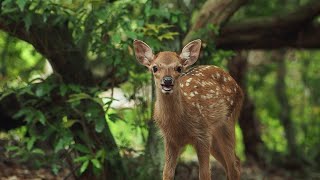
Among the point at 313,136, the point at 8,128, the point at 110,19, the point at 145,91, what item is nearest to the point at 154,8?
the point at 110,19

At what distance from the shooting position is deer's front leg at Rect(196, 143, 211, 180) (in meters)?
7.30

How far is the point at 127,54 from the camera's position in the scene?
8.76m

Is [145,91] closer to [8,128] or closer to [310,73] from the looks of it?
[8,128]

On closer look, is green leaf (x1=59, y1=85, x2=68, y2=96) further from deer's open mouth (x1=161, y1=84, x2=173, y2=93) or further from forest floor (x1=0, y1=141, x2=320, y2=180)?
deer's open mouth (x1=161, y1=84, x2=173, y2=93)

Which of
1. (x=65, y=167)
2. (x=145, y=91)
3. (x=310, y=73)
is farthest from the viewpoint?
(x=310, y=73)

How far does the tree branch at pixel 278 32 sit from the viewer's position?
10.7 meters

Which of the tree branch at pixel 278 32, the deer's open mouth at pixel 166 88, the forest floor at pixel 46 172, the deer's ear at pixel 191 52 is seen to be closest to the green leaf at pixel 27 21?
the deer's ear at pixel 191 52

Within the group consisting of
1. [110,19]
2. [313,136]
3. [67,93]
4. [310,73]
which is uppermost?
[110,19]

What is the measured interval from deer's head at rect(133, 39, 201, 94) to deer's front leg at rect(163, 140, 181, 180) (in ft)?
2.27

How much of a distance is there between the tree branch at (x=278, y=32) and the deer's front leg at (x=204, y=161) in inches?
135

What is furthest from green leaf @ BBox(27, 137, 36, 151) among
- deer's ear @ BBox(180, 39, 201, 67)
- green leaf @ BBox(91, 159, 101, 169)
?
deer's ear @ BBox(180, 39, 201, 67)

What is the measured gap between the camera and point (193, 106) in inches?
298

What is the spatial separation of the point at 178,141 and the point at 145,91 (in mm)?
2378

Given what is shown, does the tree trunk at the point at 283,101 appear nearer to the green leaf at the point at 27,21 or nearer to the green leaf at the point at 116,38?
the green leaf at the point at 116,38
